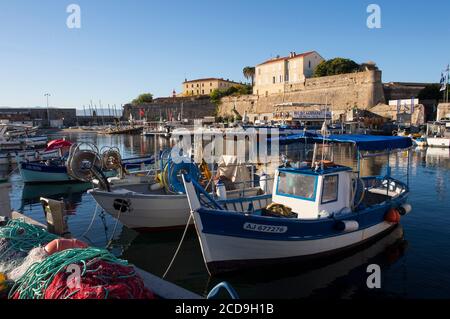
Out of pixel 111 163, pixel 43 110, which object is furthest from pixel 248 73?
pixel 111 163

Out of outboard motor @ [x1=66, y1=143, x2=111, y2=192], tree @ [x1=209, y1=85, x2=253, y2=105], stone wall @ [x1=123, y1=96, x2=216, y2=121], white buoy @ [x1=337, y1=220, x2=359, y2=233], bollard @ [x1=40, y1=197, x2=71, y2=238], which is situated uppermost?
tree @ [x1=209, y1=85, x2=253, y2=105]

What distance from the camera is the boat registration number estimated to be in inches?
320

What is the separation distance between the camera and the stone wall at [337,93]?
198ft

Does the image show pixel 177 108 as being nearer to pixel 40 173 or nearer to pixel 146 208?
pixel 40 173

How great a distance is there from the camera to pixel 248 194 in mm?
12445

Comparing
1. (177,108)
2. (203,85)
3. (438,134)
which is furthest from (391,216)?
(203,85)

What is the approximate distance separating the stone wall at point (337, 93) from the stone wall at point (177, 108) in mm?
16378

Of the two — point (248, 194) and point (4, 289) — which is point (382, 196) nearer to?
point (248, 194)

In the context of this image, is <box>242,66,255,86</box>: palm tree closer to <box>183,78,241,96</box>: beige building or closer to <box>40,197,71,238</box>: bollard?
<box>183,78,241,96</box>: beige building

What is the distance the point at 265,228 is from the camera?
8.23 metres

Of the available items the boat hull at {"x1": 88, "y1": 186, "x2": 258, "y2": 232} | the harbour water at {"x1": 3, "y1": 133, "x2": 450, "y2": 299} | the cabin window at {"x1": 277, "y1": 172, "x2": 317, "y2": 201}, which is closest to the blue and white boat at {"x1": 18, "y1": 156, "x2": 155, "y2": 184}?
the harbour water at {"x1": 3, "y1": 133, "x2": 450, "y2": 299}

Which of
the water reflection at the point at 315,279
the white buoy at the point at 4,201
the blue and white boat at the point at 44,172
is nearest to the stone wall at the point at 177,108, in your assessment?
the blue and white boat at the point at 44,172

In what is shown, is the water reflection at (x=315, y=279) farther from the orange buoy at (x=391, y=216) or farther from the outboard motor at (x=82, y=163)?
the outboard motor at (x=82, y=163)

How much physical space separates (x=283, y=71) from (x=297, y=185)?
74.3 m
